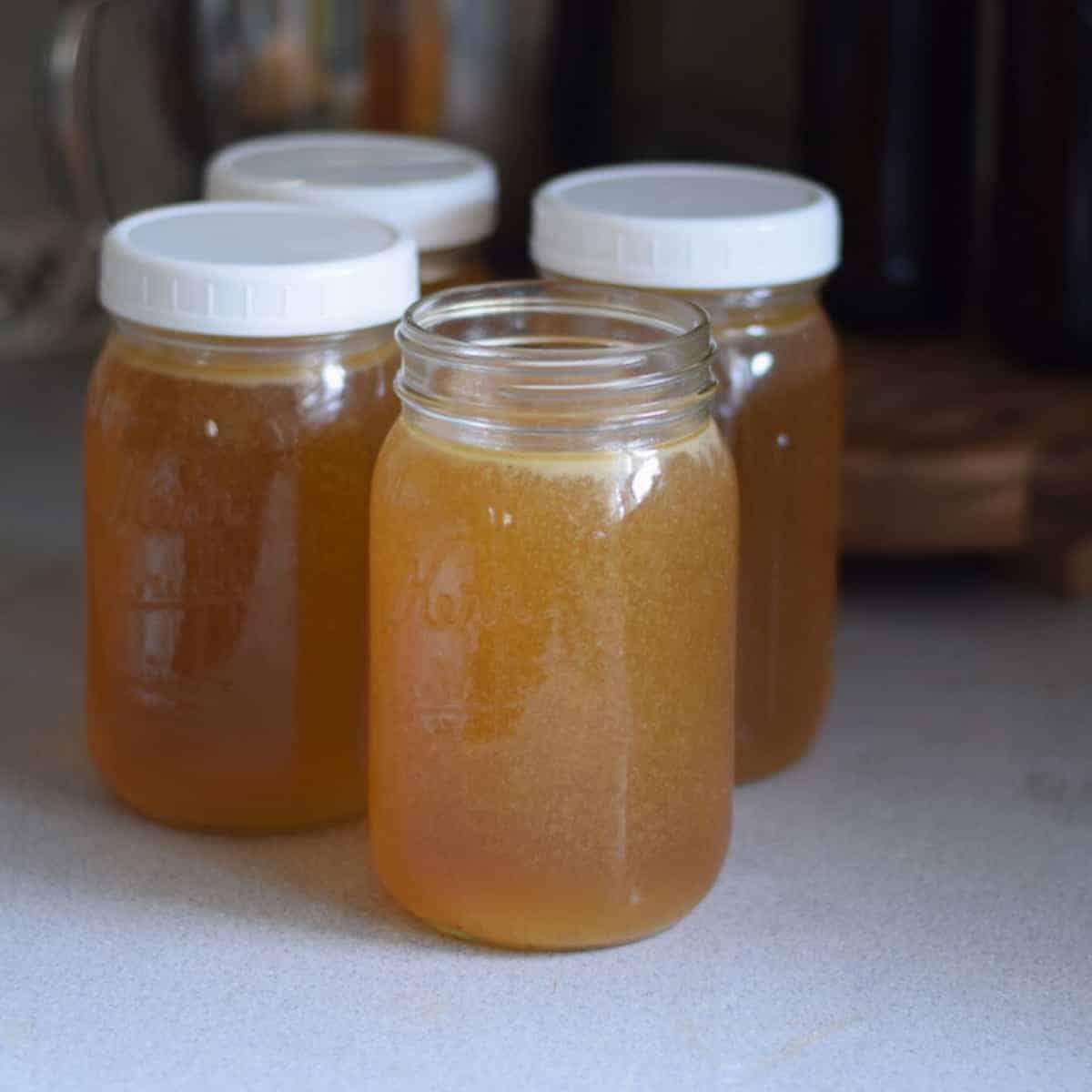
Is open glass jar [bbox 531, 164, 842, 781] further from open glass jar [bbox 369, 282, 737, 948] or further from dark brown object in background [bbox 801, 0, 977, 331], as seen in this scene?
dark brown object in background [bbox 801, 0, 977, 331]

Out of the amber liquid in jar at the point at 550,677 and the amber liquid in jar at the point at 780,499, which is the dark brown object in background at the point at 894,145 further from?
the amber liquid in jar at the point at 550,677

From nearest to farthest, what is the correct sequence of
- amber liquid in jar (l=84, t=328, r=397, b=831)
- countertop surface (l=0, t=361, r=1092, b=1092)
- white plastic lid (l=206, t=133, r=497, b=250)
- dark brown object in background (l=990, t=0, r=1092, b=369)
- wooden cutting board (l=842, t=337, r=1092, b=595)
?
1. countertop surface (l=0, t=361, r=1092, b=1092)
2. amber liquid in jar (l=84, t=328, r=397, b=831)
3. white plastic lid (l=206, t=133, r=497, b=250)
4. wooden cutting board (l=842, t=337, r=1092, b=595)
5. dark brown object in background (l=990, t=0, r=1092, b=369)

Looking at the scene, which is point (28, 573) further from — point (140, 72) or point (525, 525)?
point (525, 525)

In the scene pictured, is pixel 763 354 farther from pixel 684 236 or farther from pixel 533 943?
pixel 533 943

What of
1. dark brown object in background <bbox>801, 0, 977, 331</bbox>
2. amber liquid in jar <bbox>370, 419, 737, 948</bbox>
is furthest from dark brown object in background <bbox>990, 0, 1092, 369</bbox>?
amber liquid in jar <bbox>370, 419, 737, 948</bbox>

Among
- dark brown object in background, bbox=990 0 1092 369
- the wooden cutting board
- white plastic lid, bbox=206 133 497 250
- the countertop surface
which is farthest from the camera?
dark brown object in background, bbox=990 0 1092 369

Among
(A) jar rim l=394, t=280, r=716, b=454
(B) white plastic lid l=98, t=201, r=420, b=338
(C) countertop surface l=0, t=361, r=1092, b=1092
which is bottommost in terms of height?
(C) countertop surface l=0, t=361, r=1092, b=1092

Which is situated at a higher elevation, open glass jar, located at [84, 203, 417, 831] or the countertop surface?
open glass jar, located at [84, 203, 417, 831]

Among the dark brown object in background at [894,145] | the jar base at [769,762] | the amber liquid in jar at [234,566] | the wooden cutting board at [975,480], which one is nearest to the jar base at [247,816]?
the amber liquid in jar at [234,566]

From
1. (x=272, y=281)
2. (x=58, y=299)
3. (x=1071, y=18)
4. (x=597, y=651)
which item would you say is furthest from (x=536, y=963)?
(x=58, y=299)
